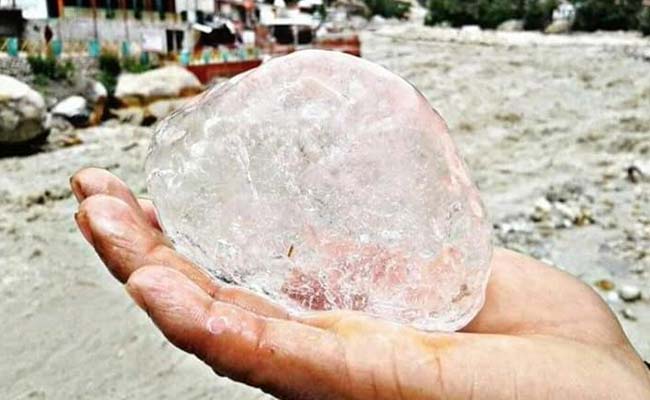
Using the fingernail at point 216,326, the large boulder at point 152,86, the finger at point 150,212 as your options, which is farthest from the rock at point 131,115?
the fingernail at point 216,326

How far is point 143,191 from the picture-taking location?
29.3 ft

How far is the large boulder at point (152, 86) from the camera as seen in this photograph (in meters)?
14.7

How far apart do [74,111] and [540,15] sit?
40.0m

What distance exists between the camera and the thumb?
58.7 inches

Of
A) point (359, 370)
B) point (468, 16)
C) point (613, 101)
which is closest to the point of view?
point (359, 370)

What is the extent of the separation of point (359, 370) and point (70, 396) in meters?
3.70

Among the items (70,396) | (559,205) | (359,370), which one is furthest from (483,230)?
(559,205)

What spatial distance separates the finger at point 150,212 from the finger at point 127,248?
0.22 metres

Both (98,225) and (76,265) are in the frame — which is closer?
(98,225)

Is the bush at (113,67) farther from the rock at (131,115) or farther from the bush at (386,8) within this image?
the bush at (386,8)

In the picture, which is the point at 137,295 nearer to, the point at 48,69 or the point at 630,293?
the point at 630,293

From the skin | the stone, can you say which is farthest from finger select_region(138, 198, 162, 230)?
the skin

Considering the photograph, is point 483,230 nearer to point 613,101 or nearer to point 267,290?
point 267,290

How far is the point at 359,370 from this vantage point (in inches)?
59.7
